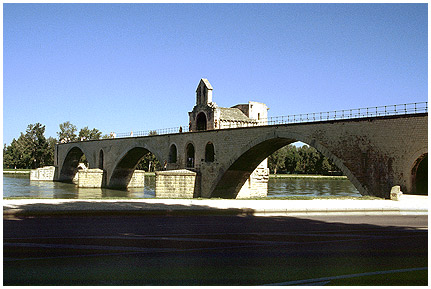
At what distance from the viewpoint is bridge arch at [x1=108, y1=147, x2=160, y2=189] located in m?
56.1

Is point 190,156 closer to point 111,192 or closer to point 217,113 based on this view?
point 217,113

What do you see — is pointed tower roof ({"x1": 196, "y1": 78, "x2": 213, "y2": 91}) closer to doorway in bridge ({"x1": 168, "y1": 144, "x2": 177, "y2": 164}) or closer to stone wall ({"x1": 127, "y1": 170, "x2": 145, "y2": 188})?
doorway in bridge ({"x1": 168, "y1": 144, "x2": 177, "y2": 164})

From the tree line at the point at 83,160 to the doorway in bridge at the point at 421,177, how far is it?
7019 centimetres

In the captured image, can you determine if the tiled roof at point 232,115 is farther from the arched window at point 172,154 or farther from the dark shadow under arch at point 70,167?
the dark shadow under arch at point 70,167

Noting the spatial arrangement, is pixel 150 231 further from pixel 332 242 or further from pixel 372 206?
pixel 372 206

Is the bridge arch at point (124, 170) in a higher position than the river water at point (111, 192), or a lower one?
higher

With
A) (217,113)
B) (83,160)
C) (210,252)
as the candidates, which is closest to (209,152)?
(217,113)

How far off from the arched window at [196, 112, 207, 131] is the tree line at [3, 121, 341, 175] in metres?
50.8

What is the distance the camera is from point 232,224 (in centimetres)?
1141

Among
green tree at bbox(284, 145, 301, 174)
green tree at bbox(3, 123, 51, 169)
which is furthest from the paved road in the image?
green tree at bbox(3, 123, 51, 169)

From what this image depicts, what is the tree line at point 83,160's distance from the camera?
9662 centimetres

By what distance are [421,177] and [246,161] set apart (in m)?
17.4

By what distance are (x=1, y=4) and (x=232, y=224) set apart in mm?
7488

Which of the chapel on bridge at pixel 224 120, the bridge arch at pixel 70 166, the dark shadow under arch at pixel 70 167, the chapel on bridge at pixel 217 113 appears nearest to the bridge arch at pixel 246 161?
the chapel on bridge at pixel 224 120
